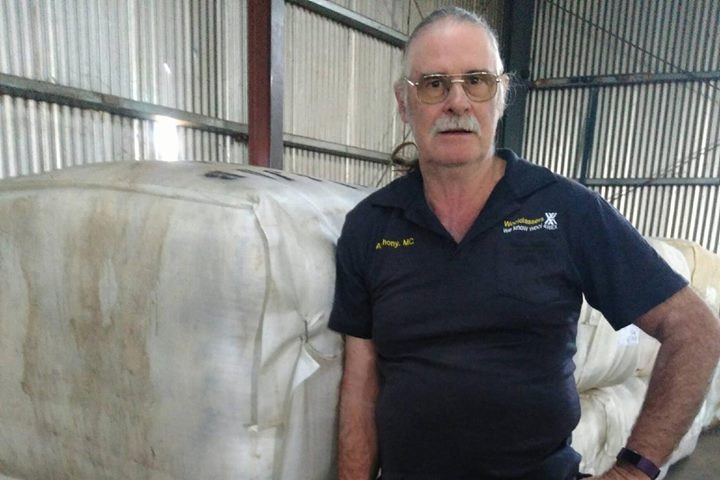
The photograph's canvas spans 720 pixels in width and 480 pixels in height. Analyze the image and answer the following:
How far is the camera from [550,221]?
3.14 feet

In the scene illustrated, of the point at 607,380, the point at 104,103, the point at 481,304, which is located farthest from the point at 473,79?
the point at 104,103

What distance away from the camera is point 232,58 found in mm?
2904

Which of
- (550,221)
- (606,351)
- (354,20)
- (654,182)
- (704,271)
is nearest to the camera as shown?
(550,221)

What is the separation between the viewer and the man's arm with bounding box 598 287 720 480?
0.90m

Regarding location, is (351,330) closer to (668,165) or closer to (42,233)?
(42,233)

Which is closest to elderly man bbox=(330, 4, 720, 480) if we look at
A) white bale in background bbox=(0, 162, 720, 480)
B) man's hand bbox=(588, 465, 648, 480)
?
man's hand bbox=(588, 465, 648, 480)

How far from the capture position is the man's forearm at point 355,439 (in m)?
1.03

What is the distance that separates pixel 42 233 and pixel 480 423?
86cm

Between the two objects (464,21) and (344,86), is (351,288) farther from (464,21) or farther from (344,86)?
(344,86)

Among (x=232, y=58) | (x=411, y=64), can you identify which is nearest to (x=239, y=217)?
(x=411, y=64)

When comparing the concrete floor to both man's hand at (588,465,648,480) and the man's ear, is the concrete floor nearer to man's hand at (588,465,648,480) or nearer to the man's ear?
man's hand at (588,465,648,480)

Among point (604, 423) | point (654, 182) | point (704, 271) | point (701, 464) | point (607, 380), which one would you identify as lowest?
point (701, 464)

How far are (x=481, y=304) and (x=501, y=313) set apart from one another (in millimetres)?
38

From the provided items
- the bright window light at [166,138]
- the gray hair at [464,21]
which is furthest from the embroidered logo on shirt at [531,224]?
the bright window light at [166,138]
